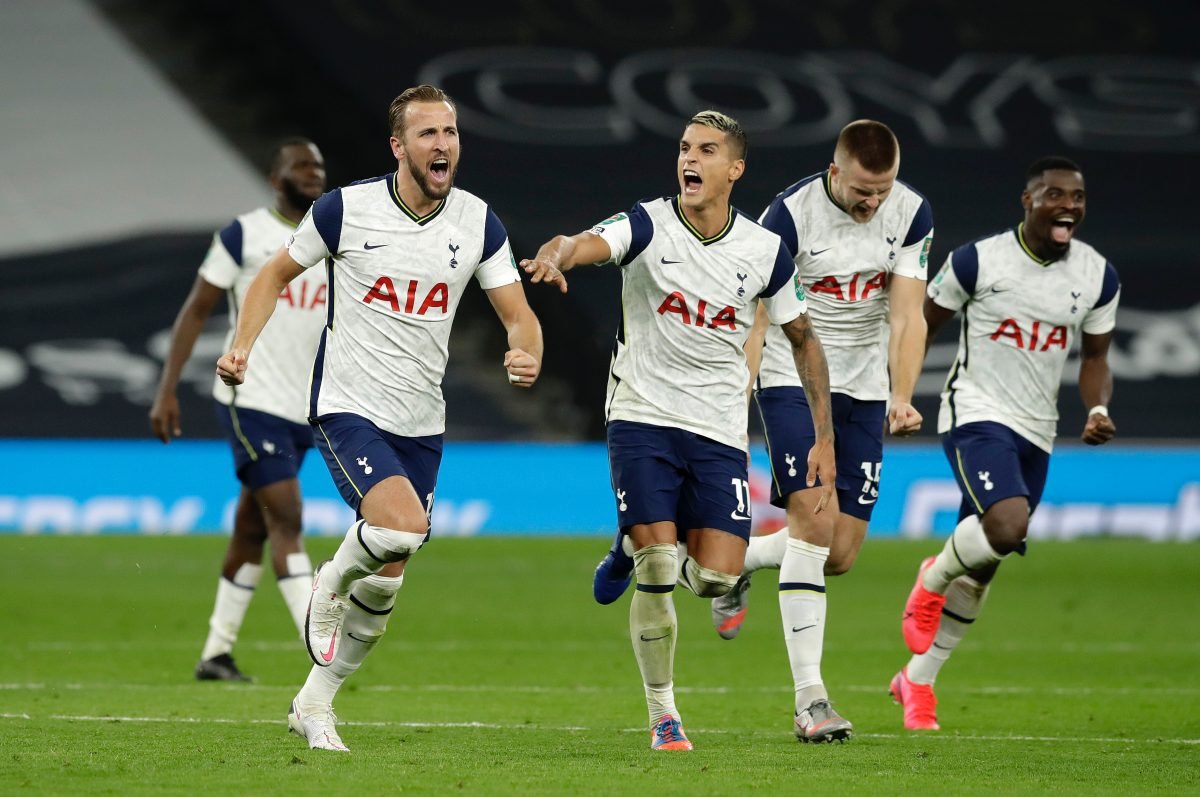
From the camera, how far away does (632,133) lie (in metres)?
25.5

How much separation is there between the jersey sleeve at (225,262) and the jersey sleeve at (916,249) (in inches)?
150

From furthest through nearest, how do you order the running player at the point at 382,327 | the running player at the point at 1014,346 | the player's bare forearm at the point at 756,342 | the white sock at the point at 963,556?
1. the running player at the point at 1014,346
2. the white sock at the point at 963,556
3. the player's bare forearm at the point at 756,342
4. the running player at the point at 382,327

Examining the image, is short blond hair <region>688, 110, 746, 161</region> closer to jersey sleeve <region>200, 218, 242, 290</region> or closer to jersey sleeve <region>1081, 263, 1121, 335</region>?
jersey sleeve <region>1081, 263, 1121, 335</region>

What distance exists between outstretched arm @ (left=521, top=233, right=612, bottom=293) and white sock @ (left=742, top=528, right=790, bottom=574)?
2230 millimetres

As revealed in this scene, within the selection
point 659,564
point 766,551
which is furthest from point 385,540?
point 766,551

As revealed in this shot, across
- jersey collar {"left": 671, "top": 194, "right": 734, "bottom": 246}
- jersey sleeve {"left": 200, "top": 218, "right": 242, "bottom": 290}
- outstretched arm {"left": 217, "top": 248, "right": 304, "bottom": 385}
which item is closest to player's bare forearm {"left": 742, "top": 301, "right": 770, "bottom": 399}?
jersey collar {"left": 671, "top": 194, "right": 734, "bottom": 246}

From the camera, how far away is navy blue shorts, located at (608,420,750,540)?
737cm

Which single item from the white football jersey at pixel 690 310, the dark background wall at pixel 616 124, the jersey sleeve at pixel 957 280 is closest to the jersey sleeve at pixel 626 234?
the white football jersey at pixel 690 310

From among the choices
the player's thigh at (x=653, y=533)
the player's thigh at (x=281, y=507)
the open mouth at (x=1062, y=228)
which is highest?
the open mouth at (x=1062, y=228)

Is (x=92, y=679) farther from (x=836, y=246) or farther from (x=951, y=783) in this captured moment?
(x=951, y=783)

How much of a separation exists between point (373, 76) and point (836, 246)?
1761 centimetres

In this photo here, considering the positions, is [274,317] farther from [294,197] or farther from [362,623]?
[362,623]

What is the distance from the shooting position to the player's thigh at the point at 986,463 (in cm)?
870

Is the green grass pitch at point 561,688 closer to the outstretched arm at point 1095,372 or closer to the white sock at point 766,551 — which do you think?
the white sock at point 766,551
